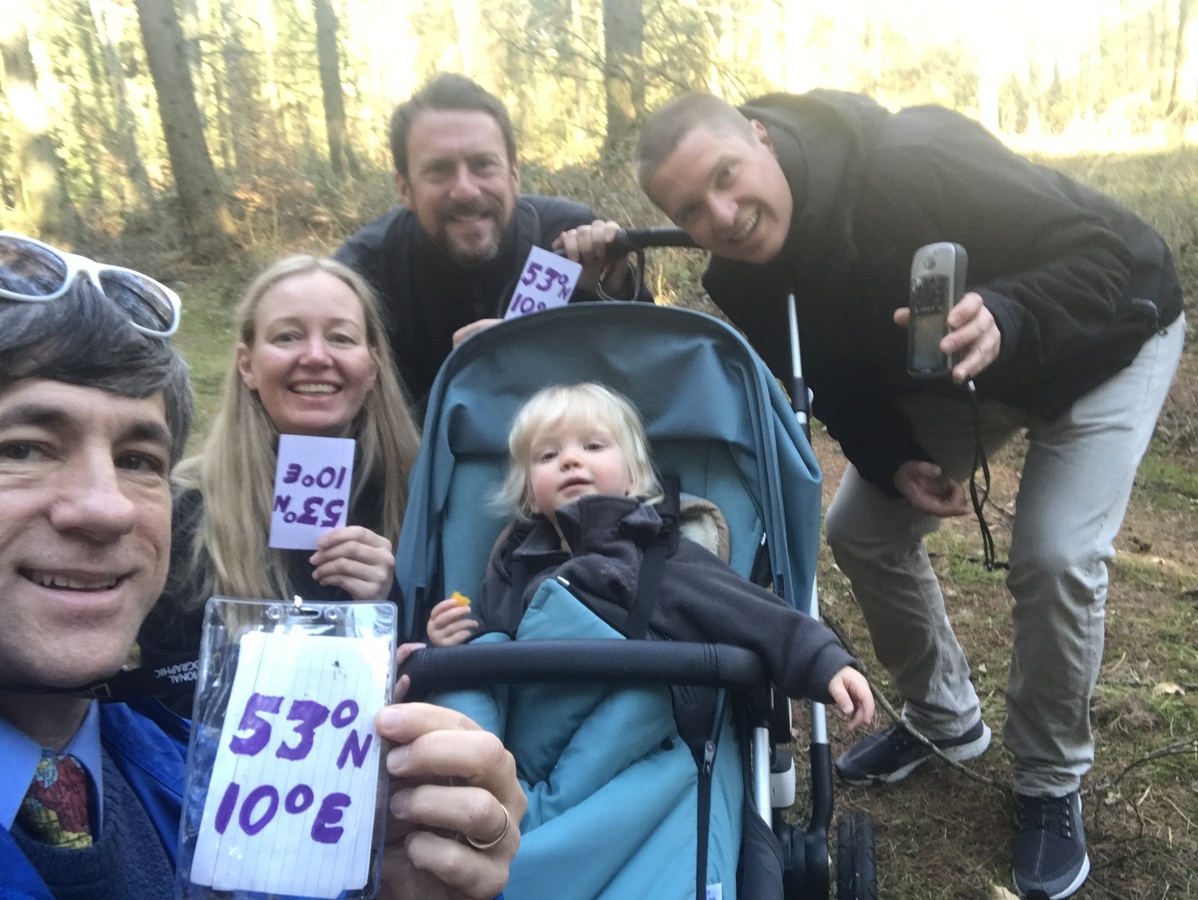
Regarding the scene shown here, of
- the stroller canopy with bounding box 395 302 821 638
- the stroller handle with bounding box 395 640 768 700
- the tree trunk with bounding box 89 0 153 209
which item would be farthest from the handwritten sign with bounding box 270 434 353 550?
the tree trunk with bounding box 89 0 153 209

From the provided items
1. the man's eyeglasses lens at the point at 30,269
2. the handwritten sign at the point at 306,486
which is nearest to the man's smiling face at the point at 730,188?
the handwritten sign at the point at 306,486

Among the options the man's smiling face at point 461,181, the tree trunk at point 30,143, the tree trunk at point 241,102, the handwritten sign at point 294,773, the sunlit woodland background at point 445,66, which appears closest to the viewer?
the handwritten sign at point 294,773

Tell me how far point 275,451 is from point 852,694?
1.66m

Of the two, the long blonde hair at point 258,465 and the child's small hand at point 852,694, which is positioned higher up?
the long blonde hair at point 258,465

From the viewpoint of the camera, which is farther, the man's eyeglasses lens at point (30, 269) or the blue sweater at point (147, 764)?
the blue sweater at point (147, 764)

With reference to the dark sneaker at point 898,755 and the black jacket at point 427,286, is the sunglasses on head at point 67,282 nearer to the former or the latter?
the black jacket at point 427,286

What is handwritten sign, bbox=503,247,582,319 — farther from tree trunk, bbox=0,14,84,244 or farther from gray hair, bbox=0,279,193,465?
tree trunk, bbox=0,14,84,244

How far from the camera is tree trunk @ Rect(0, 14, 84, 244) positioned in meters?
10.1

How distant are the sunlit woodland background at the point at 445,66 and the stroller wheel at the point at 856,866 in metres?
8.89

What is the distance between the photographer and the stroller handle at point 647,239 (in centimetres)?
266

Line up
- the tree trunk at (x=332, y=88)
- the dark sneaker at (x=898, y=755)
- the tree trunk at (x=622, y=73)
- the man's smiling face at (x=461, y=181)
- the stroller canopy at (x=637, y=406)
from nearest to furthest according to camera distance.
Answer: the stroller canopy at (x=637, y=406), the dark sneaker at (x=898, y=755), the man's smiling face at (x=461, y=181), the tree trunk at (x=622, y=73), the tree trunk at (x=332, y=88)

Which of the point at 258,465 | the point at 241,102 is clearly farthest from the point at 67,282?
the point at 241,102

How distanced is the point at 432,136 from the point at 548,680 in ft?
7.30

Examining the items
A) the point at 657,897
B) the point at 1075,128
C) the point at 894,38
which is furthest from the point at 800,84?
the point at 657,897
